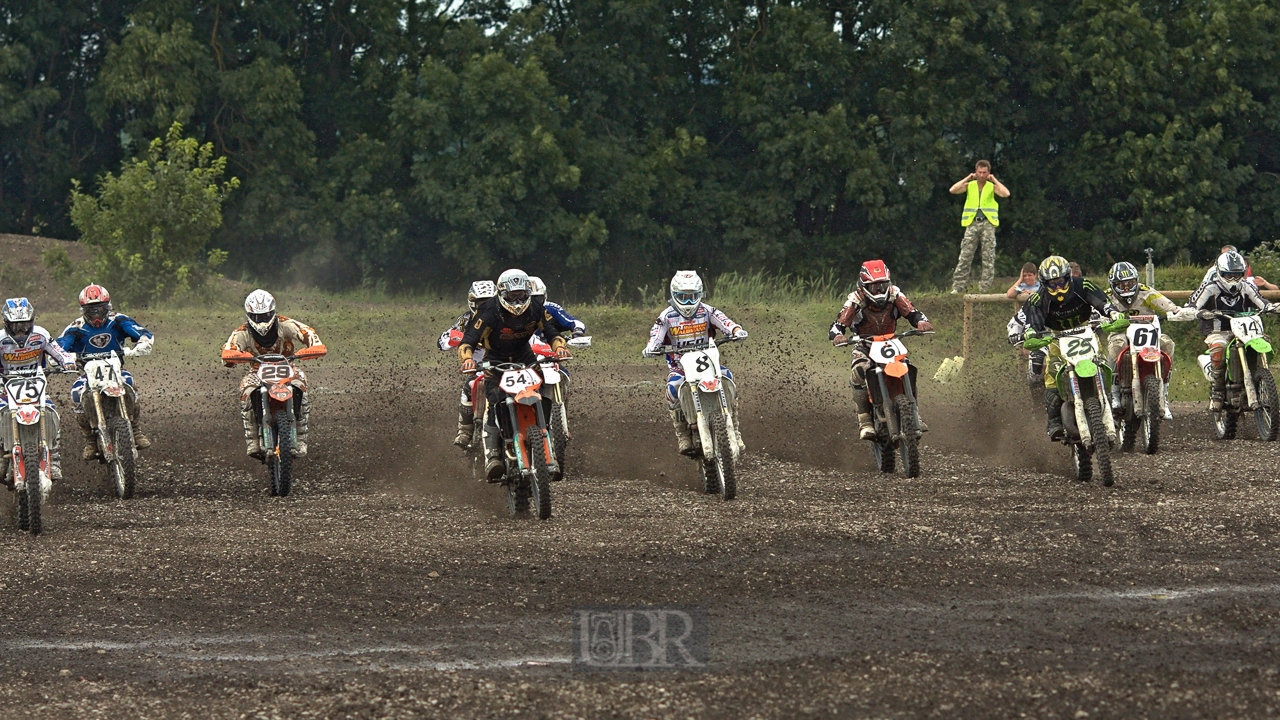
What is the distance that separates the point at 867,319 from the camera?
1475cm

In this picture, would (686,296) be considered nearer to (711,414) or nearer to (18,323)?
(711,414)

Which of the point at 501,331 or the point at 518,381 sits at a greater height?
the point at 501,331

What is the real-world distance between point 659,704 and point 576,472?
342 inches

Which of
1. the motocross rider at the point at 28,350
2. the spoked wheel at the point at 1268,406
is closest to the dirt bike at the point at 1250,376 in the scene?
the spoked wheel at the point at 1268,406

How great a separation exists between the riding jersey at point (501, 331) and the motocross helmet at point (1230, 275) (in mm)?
8148

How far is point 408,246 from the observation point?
41.9m

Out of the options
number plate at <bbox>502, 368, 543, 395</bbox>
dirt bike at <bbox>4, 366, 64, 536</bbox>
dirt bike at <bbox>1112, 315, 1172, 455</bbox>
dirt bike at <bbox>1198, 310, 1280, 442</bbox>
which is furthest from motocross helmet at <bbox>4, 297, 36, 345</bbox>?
dirt bike at <bbox>1198, 310, 1280, 442</bbox>

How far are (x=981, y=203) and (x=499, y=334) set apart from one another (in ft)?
53.8

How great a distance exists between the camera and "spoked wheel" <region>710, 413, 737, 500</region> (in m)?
13.1

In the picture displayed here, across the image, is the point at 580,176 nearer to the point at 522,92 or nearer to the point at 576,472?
the point at 522,92

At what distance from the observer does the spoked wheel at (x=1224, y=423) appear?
16.8 metres

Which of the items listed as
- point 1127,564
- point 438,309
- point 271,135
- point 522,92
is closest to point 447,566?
point 1127,564

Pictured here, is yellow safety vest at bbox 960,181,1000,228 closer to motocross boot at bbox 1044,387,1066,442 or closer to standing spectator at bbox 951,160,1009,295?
standing spectator at bbox 951,160,1009,295

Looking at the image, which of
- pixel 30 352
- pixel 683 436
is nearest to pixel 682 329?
pixel 683 436
